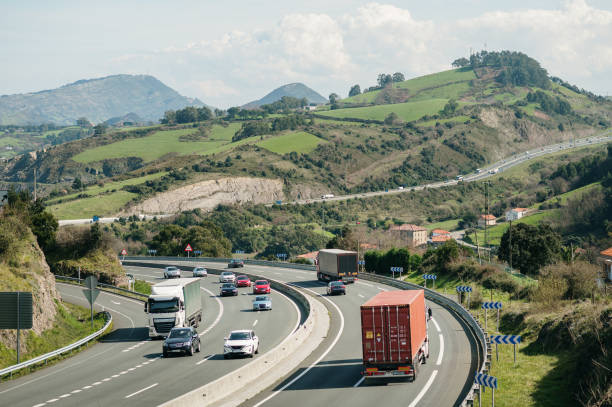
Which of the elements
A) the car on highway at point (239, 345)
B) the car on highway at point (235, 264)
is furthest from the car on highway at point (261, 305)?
the car on highway at point (235, 264)

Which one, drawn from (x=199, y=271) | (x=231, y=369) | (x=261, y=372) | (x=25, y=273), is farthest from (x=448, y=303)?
(x=199, y=271)

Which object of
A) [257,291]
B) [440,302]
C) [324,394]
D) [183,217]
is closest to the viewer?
[324,394]

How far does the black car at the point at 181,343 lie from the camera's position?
35.6 metres

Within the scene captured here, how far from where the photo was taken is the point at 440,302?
5672cm

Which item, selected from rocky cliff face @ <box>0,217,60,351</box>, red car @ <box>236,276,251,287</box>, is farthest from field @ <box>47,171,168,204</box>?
rocky cliff face @ <box>0,217,60,351</box>

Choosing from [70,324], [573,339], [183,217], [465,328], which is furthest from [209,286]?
[183,217]

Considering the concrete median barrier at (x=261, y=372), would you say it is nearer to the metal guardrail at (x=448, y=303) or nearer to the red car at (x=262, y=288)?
the metal guardrail at (x=448, y=303)

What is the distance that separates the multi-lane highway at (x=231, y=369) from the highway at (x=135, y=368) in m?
0.04

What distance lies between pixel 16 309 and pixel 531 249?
6487cm

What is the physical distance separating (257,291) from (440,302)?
59.6ft

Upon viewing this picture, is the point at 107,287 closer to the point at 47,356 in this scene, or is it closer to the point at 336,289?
the point at 336,289

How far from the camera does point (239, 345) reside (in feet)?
114

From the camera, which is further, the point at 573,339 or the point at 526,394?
the point at 573,339

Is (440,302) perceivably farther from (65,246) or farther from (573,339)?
(65,246)
